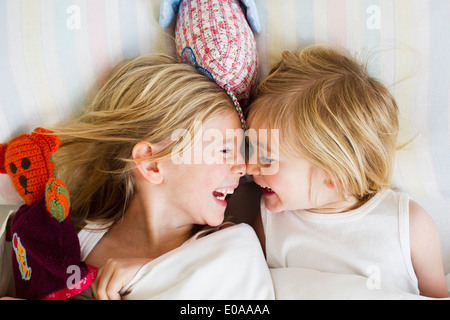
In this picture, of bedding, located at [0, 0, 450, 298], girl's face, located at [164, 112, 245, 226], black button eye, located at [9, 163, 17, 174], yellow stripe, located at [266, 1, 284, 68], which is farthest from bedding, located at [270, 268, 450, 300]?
black button eye, located at [9, 163, 17, 174]

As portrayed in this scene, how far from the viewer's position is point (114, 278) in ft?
2.91

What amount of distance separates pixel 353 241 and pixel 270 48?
548 mm

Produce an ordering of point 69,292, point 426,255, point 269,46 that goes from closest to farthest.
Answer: point 69,292
point 426,255
point 269,46

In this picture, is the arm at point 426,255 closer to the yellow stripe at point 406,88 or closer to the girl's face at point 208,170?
the yellow stripe at point 406,88

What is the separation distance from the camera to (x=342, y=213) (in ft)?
3.44

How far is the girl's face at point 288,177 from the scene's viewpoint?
1.00m

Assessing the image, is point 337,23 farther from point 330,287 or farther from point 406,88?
point 330,287

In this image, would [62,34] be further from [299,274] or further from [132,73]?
[299,274]

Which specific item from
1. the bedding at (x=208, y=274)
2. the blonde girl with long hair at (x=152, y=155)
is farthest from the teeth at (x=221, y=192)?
the bedding at (x=208, y=274)

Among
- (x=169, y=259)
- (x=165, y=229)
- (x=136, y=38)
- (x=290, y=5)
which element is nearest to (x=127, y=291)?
(x=169, y=259)

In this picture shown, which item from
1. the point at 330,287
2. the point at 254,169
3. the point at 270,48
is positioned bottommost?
the point at 330,287

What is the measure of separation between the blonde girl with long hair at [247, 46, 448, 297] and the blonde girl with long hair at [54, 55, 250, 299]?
11cm

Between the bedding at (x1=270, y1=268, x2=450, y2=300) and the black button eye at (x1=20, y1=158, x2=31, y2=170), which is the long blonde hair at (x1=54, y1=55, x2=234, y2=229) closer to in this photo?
the black button eye at (x1=20, y1=158, x2=31, y2=170)

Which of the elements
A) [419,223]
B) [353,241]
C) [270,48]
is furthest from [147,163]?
[419,223]
